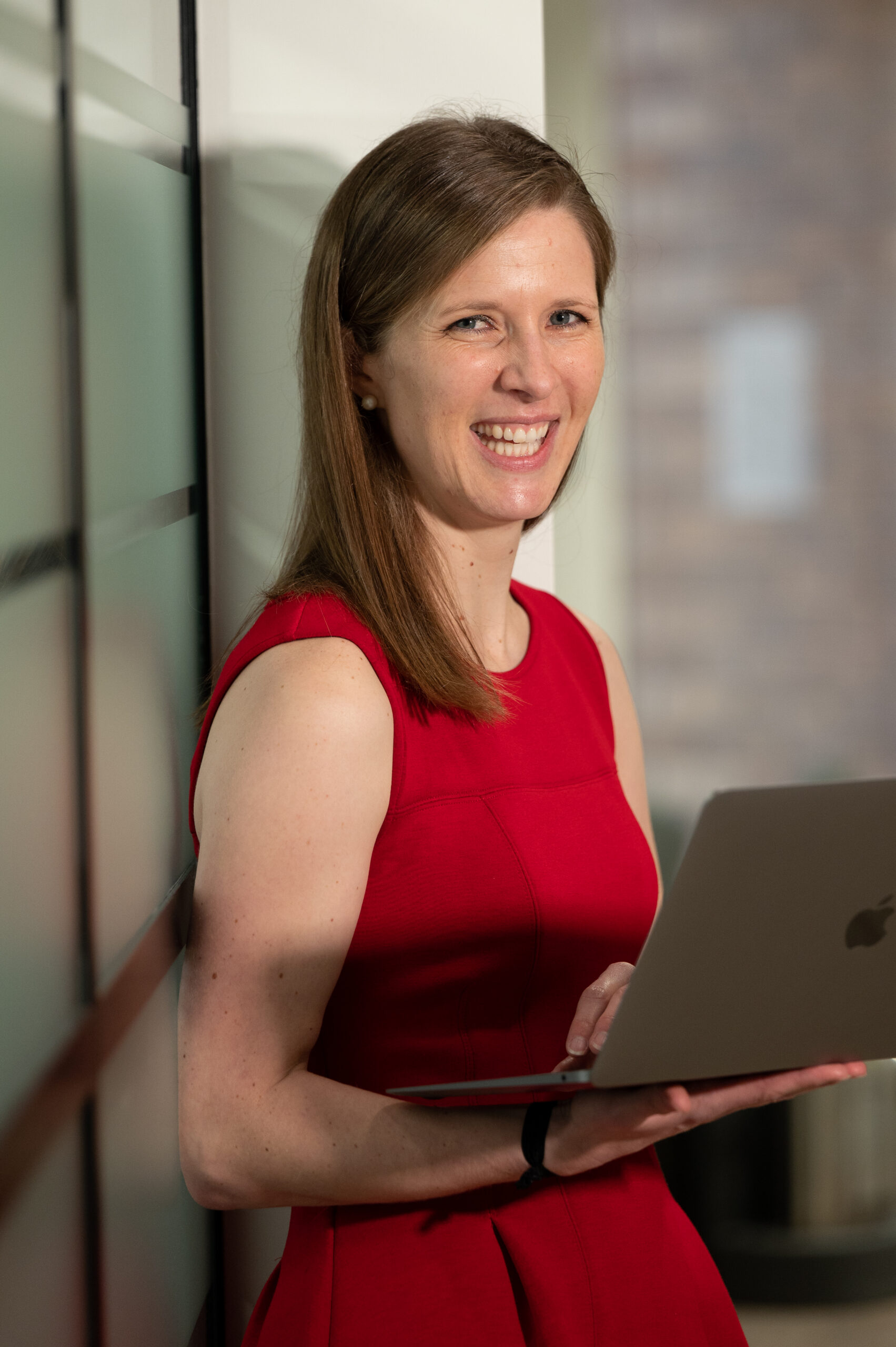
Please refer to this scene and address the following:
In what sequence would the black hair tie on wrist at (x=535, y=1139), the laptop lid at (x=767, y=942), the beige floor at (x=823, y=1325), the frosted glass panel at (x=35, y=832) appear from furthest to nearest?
the beige floor at (x=823, y=1325), the black hair tie on wrist at (x=535, y=1139), the frosted glass panel at (x=35, y=832), the laptop lid at (x=767, y=942)

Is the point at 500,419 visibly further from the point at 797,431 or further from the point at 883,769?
the point at 883,769

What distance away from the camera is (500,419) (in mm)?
1191

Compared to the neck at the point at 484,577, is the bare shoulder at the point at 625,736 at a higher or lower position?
lower

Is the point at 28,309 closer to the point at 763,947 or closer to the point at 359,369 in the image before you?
the point at 359,369

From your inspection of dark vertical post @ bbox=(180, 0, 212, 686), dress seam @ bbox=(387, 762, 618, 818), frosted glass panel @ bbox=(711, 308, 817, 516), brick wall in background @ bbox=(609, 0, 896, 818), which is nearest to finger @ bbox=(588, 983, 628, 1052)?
dress seam @ bbox=(387, 762, 618, 818)

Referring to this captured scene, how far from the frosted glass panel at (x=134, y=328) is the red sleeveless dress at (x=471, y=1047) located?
244mm

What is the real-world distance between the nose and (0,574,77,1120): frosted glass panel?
0.48m

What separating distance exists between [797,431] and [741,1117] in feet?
5.20

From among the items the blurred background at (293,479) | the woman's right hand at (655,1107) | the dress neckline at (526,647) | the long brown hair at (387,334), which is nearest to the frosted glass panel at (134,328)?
the blurred background at (293,479)

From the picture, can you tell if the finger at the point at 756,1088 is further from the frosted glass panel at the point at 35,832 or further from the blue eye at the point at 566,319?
the blue eye at the point at 566,319

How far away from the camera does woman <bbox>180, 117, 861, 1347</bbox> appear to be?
37.3 inches

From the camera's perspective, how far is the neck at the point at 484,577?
4.13 ft

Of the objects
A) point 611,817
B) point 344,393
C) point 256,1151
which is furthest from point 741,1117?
point 344,393

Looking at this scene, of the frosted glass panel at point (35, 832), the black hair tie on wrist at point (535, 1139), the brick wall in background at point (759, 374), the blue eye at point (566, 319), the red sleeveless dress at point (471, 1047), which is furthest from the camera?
the brick wall in background at point (759, 374)
